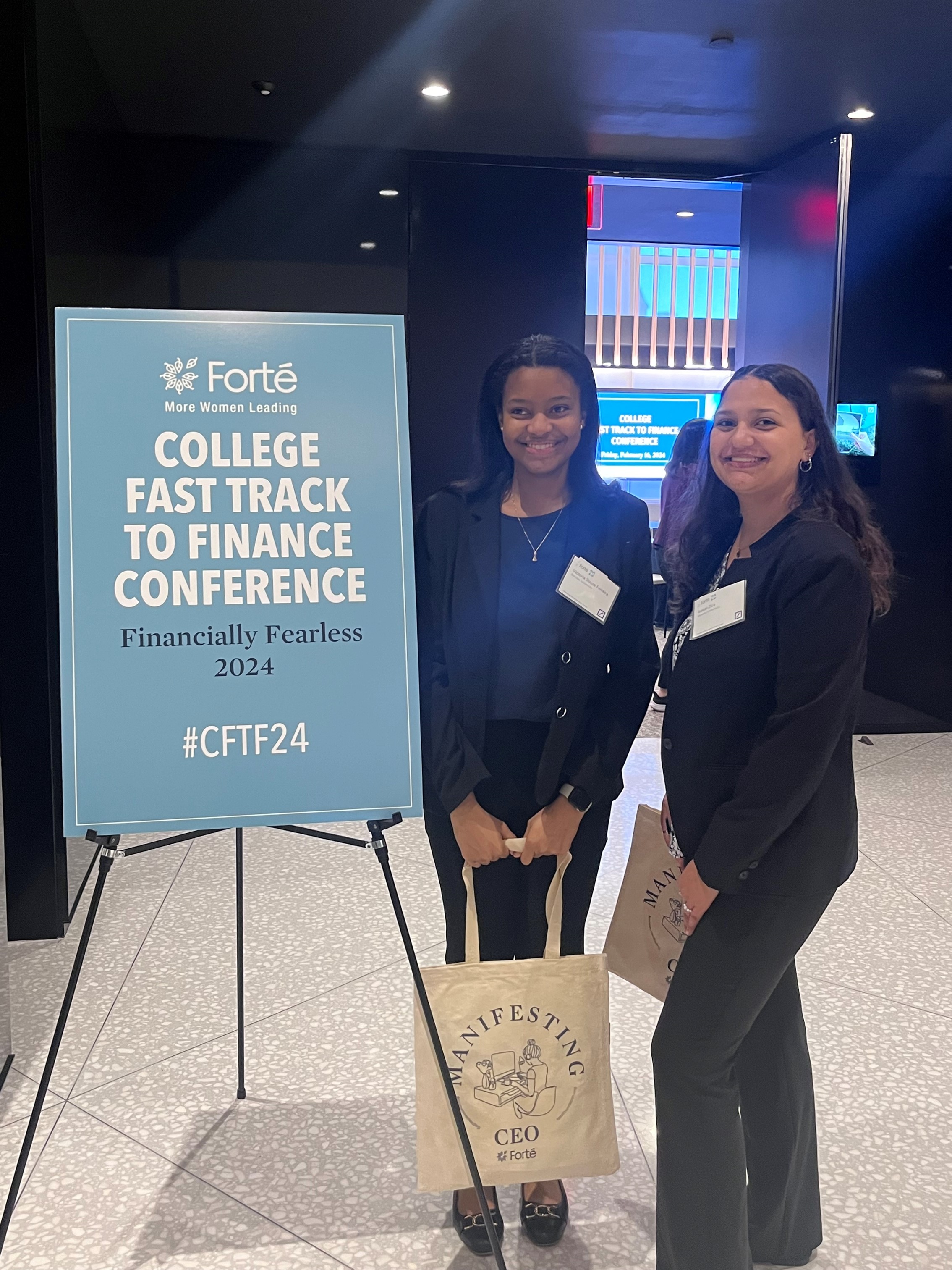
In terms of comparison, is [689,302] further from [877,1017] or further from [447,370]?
[877,1017]

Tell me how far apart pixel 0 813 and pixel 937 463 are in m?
4.56

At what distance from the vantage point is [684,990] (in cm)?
131

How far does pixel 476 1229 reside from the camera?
62.4 inches

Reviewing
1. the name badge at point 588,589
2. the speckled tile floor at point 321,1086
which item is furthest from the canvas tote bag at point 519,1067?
the name badge at point 588,589

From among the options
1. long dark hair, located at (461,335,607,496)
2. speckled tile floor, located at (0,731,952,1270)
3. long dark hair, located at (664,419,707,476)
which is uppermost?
long dark hair, located at (664,419,707,476)

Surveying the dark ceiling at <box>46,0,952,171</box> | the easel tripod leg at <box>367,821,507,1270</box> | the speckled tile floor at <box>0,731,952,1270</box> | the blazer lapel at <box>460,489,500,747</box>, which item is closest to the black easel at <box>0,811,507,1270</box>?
the easel tripod leg at <box>367,821,507,1270</box>

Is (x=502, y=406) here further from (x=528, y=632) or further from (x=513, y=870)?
(x=513, y=870)

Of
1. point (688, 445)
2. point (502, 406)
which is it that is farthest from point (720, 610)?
point (688, 445)

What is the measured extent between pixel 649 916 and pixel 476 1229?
0.59m

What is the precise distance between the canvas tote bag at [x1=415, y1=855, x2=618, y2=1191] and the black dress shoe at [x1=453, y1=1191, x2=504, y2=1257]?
166 mm

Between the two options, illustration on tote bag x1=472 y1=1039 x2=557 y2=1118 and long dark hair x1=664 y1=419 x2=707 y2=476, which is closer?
illustration on tote bag x1=472 y1=1039 x2=557 y2=1118

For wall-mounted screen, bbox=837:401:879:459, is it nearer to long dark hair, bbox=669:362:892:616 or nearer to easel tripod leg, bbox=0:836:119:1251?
long dark hair, bbox=669:362:892:616

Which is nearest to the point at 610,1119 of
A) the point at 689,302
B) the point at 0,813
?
the point at 0,813

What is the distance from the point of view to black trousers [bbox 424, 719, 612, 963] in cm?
152
